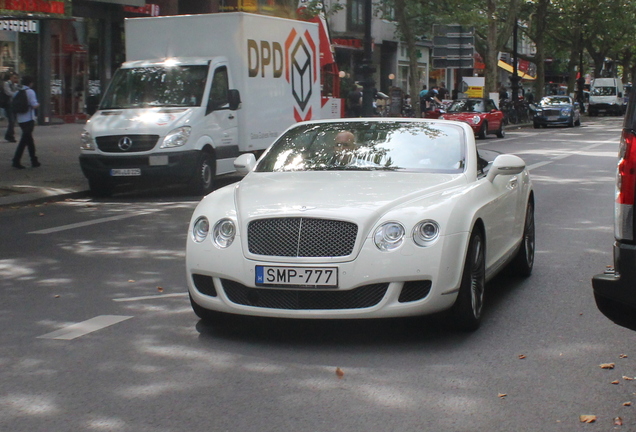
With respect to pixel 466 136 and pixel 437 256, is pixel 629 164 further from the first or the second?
pixel 466 136

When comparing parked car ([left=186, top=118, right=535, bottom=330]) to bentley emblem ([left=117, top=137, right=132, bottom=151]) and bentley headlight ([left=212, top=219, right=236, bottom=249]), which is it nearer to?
bentley headlight ([left=212, top=219, right=236, bottom=249])

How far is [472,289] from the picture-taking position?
6.32 metres

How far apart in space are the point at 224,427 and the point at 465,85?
4159 cm

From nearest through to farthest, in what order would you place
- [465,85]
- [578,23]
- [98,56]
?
[98,56] < [465,85] < [578,23]

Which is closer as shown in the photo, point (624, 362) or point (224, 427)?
point (224, 427)

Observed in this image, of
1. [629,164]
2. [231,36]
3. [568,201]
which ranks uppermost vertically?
[231,36]

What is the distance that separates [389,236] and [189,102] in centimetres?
1075

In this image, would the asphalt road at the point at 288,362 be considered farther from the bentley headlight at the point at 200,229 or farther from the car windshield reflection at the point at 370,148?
the car windshield reflection at the point at 370,148

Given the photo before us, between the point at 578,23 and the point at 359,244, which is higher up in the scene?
the point at 578,23

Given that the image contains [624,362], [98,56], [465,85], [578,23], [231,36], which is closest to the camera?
[624,362]

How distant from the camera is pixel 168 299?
24.7ft

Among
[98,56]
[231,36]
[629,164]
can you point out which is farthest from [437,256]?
[98,56]

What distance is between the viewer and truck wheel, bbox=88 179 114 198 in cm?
1598

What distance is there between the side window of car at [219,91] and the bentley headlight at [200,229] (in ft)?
33.0
